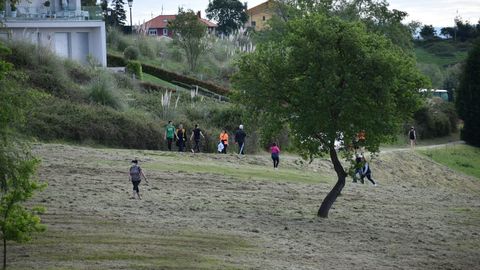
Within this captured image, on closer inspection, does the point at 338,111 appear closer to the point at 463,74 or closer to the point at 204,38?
the point at 463,74

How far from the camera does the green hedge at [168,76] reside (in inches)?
2378

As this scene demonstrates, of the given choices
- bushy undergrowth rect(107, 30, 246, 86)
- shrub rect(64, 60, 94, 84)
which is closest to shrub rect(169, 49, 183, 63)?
bushy undergrowth rect(107, 30, 246, 86)

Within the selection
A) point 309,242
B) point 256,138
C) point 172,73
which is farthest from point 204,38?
point 309,242

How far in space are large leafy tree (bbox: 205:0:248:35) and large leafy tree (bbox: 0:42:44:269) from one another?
343 feet

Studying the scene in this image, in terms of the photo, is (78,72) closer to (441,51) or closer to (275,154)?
(275,154)

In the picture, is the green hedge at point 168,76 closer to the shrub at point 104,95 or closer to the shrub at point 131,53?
the shrub at point 131,53

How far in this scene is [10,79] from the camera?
57.3 ft

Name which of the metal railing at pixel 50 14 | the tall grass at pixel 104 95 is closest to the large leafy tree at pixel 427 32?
the metal railing at pixel 50 14

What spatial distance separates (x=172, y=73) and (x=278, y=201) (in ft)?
114

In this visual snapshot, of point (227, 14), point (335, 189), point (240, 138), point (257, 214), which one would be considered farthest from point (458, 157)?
point (227, 14)

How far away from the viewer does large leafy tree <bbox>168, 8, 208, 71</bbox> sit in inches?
2756

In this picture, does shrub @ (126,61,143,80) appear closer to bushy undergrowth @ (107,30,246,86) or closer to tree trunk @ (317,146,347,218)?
bushy undergrowth @ (107,30,246,86)

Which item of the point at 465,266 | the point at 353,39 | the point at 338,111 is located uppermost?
the point at 353,39

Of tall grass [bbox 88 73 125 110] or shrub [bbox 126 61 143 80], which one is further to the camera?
shrub [bbox 126 61 143 80]
